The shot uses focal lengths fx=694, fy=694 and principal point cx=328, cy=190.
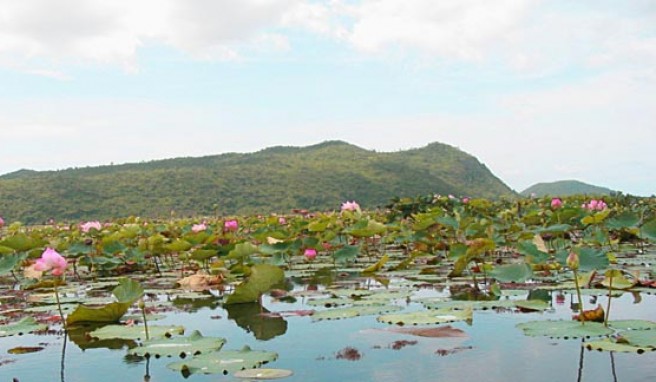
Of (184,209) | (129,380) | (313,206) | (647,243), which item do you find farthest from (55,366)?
(313,206)

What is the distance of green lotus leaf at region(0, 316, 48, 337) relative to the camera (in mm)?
3055

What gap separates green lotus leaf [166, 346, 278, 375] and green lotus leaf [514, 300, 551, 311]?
1405 mm

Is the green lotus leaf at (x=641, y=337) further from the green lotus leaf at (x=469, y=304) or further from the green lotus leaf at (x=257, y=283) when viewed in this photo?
the green lotus leaf at (x=257, y=283)

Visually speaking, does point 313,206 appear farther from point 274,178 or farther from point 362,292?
point 362,292

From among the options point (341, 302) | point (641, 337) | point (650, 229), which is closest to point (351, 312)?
point (341, 302)

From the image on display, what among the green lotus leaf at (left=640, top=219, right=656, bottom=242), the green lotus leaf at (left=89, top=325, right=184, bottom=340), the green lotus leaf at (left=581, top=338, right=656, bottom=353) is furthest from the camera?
the green lotus leaf at (left=640, top=219, right=656, bottom=242)

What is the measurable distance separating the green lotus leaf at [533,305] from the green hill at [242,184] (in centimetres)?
2462

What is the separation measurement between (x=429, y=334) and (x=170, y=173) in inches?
1699

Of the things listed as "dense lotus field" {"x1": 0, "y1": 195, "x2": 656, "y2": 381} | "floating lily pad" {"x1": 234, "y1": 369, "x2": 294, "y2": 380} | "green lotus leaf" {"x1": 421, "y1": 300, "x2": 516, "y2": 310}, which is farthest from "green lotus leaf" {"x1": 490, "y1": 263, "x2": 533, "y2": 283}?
"floating lily pad" {"x1": 234, "y1": 369, "x2": 294, "y2": 380}

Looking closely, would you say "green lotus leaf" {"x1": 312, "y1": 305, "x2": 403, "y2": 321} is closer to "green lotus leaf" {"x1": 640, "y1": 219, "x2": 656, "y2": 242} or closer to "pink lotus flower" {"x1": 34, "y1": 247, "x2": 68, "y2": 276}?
"pink lotus flower" {"x1": 34, "y1": 247, "x2": 68, "y2": 276}

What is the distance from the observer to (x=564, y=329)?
8.52ft

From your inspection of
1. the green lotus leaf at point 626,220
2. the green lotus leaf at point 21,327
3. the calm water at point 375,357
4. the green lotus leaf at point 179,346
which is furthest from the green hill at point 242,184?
the green lotus leaf at point 179,346

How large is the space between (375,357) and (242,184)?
139 ft

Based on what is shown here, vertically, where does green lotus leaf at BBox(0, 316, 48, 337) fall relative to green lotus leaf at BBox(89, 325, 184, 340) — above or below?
below
